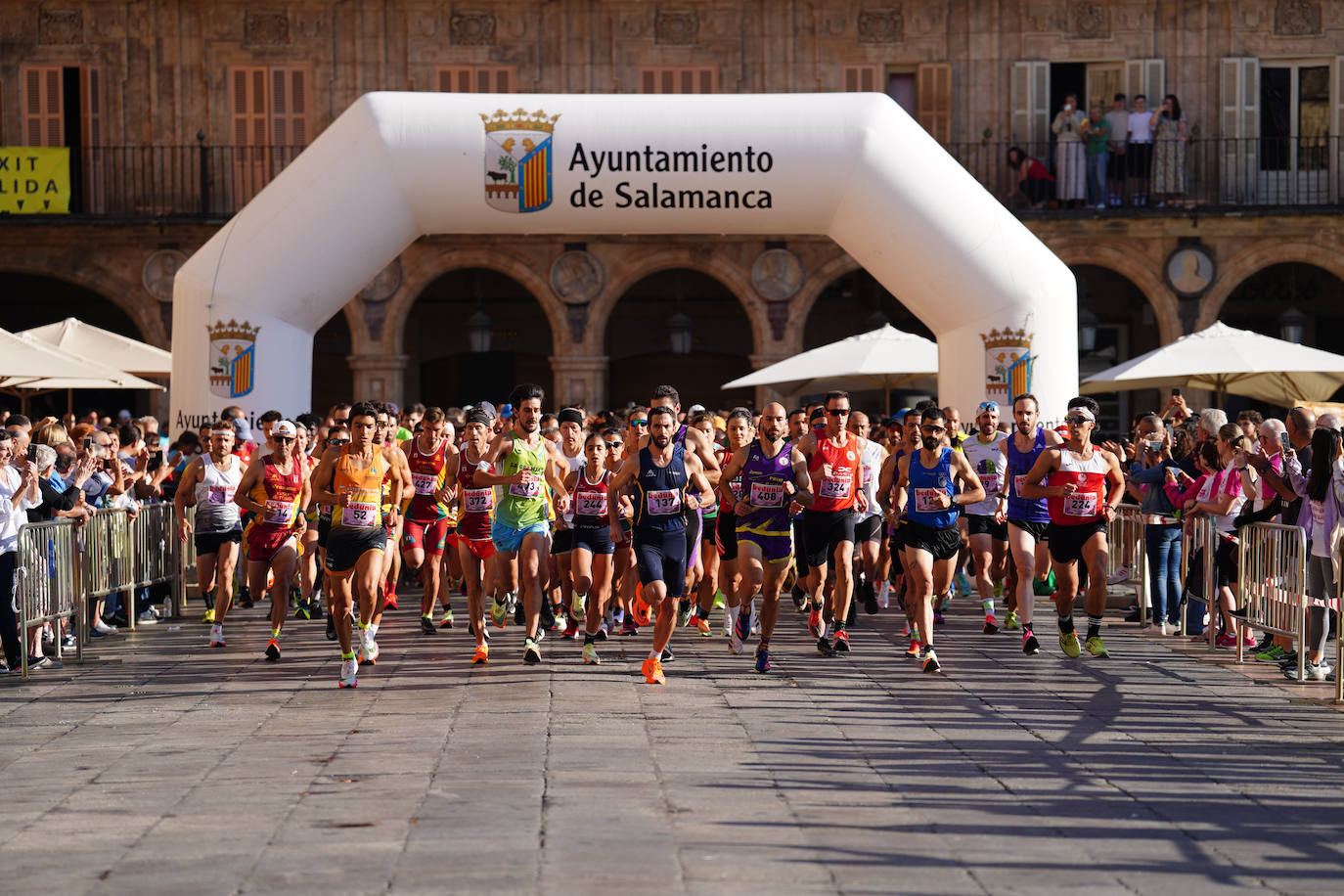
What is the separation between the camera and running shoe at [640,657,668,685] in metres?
10.6

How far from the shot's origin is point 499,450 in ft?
38.8

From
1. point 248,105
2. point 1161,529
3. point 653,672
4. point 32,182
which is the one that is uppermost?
point 248,105

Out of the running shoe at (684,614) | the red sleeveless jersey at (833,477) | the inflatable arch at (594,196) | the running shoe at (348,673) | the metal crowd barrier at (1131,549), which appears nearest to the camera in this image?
the running shoe at (348,673)

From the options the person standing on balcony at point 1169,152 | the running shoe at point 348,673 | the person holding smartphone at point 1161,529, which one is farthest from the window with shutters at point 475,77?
the running shoe at point 348,673

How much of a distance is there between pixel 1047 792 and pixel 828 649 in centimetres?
487

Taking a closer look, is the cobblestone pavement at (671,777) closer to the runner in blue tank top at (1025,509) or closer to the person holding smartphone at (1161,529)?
the runner in blue tank top at (1025,509)

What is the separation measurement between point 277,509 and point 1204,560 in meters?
6.72

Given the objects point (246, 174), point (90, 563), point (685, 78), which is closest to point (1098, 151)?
point (685, 78)

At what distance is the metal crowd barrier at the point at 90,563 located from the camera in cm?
1124

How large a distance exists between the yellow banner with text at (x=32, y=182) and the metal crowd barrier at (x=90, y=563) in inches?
473

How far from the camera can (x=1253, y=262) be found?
25703mm

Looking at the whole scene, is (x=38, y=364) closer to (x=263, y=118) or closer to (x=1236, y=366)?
(x=1236, y=366)

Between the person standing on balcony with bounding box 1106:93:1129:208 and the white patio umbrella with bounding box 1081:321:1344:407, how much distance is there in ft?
20.2

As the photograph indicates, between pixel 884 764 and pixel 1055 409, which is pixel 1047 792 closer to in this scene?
pixel 884 764
